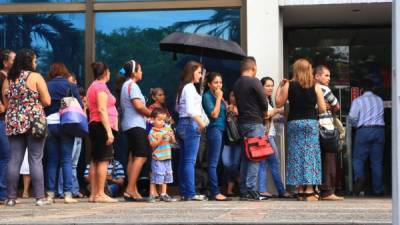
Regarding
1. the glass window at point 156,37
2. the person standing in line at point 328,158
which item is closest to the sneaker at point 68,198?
the glass window at point 156,37

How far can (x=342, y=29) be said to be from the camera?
13.0 metres

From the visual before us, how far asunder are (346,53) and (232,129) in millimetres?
3685

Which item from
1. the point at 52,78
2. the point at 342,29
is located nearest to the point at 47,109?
the point at 52,78

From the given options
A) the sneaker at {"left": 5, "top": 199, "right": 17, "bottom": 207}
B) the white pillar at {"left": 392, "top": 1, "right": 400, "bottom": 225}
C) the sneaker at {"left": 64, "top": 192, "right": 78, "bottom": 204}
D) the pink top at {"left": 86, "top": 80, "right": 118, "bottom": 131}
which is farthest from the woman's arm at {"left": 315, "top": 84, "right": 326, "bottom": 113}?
the white pillar at {"left": 392, "top": 1, "right": 400, "bottom": 225}

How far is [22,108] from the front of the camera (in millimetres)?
8844

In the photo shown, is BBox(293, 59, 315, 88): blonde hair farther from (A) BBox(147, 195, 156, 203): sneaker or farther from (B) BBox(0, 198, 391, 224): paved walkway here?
(A) BBox(147, 195, 156, 203): sneaker

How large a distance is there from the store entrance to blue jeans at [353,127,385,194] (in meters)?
1.61

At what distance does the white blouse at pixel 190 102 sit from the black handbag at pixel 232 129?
0.77m

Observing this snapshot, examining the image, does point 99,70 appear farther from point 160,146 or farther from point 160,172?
point 160,172

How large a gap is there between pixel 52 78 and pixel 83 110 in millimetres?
572

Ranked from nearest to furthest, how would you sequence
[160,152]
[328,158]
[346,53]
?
1. [160,152]
2. [328,158]
3. [346,53]

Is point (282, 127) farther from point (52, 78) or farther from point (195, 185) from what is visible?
point (52, 78)

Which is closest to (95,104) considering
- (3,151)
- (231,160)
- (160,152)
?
(160,152)

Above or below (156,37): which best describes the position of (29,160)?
below
